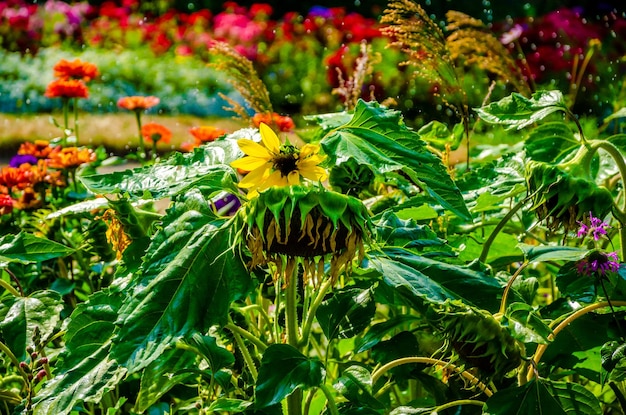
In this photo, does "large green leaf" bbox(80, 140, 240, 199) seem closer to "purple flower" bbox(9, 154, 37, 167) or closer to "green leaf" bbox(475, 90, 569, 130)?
"green leaf" bbox(475, 90, 569, 130)

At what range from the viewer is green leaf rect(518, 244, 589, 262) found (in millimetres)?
798

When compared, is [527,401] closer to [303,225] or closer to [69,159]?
[303,225]

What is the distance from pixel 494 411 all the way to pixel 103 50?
17.1 feet

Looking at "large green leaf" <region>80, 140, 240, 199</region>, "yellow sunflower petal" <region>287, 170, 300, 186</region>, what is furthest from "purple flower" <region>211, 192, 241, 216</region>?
"yellow sunflower petal" <region>287, 170, 300, 186</region>

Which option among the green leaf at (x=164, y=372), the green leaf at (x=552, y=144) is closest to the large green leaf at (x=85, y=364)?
the green leaf at (x=164, y=372)

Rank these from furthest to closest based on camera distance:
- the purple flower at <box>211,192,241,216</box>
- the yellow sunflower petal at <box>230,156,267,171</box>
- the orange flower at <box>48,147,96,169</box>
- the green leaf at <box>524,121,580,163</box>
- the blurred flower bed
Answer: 1. the blurred flower bed
2. the orange flower at <box>48,147,96,169</box>
3. the purple flower at <box>211,192,241,216</box>
4. the green leaf at <box>524,121,580,163</box>
5. the yellow sunflower petal at <box>230,156,267,171</box>

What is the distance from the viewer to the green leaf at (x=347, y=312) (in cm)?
89

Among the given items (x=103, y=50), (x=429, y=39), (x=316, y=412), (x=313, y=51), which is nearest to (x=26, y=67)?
(x=103, y=50)

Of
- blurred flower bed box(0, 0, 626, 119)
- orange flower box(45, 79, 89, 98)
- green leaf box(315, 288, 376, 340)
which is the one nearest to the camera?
green leaf box(315, 288, 376, 340)

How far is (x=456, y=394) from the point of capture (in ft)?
3.03

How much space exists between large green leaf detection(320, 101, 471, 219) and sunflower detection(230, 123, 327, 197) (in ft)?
0.07

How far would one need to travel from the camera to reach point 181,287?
71cm

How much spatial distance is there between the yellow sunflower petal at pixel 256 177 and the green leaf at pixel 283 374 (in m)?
0.14

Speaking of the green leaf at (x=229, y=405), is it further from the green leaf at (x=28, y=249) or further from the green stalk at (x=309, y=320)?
the green leaf at (x=28, y=249)
